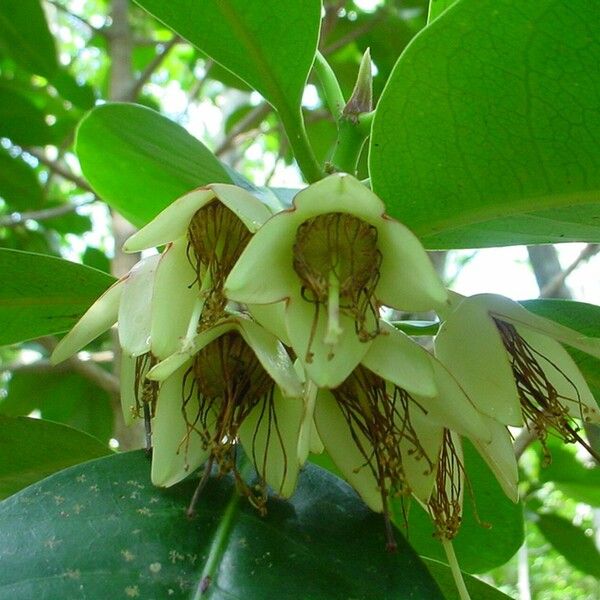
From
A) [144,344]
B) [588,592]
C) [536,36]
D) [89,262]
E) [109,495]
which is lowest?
[588,592]

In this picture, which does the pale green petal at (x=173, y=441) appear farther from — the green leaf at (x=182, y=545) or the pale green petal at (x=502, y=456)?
the pale green petal at (x=502, y=456)

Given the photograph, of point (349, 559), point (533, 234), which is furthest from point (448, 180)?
point (349, 559)

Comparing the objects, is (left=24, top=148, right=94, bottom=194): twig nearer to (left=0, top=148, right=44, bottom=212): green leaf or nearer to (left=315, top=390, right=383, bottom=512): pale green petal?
(left=0, top=148, right=44, bottom=212): green leaf

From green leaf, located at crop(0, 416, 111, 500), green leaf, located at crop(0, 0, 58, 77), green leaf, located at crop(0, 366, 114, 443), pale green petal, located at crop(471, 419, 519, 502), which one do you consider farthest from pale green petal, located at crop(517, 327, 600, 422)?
green leaf, located at crop(0, 0, 58, 77)

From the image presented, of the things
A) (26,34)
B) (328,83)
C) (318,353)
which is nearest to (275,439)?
(318,353)

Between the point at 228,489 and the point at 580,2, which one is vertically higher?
the point at 580,2

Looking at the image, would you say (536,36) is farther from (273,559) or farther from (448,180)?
(273,559)

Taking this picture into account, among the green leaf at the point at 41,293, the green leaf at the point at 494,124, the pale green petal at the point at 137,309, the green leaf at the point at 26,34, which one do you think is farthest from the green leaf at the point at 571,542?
the green leaf at the point at 26,34

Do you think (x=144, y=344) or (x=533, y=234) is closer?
(x=144, y=344)
